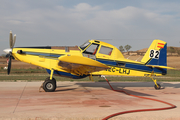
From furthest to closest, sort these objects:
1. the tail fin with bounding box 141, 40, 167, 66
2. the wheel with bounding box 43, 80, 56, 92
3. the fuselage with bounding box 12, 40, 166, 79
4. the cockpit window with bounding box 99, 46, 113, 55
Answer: the tail fin with bounding box 141, 40, 167, 66 → the cockpit window with bounding box 99, 46, 113, 55 → the fuselage with bounding box 12, 40, 166, 79 → the wheel with bounding box 43, 80, 56, 92

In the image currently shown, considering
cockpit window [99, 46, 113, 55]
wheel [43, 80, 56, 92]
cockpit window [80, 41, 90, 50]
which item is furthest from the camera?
cockpit window [99, 46, 113, 55]

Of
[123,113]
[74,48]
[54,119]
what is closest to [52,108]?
[54,119]

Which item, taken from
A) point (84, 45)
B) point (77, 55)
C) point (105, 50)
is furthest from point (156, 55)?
point (77, 55)

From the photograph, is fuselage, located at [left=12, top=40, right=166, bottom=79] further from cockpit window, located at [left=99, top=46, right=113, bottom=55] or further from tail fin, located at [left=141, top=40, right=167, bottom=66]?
tail fin, located at [left=141, top=40, right=167, bottom=66]

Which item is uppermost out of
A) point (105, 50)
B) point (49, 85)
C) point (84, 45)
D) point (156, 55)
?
point (84, 45)

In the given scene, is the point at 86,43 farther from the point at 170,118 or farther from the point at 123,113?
the point at 170,118

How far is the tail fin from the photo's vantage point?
12344 millimetres

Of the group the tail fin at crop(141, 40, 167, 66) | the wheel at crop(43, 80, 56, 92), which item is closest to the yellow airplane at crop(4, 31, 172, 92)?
the wheel at crop(43, 80, 56, 92)

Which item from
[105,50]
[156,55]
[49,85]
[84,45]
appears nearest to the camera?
[49,85]

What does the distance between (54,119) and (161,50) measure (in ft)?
32.9

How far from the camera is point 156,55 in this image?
490 inches

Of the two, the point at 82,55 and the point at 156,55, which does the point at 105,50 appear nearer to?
the point at 82,55

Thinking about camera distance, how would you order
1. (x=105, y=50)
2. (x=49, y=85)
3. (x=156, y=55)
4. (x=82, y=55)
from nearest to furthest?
(x=49, y=85) → (x=82, y=55) → (x=105, y=50) → (x=156, y=55)

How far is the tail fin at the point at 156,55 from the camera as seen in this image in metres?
12.3
